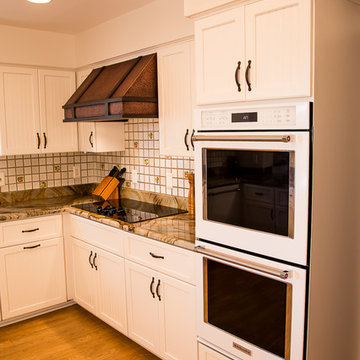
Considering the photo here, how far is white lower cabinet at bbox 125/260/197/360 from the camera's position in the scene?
2271 millimetres

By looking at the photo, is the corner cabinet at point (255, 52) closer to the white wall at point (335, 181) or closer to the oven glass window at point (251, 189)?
the white wall at point (335, 181)

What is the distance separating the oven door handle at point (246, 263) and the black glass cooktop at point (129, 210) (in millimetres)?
808

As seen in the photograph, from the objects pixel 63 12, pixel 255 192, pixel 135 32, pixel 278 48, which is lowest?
pixel 255 192

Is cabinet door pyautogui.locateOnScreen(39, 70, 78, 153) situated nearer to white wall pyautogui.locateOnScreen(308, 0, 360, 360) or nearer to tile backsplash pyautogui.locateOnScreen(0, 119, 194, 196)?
tile backsplash pyautogui.locateOnScreen(0, 119, 194, 196)

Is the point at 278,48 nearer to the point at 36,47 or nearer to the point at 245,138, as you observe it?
the point at 245,138

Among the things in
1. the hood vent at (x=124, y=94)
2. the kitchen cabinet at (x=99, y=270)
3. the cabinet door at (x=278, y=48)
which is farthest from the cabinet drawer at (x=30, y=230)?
the cabinet door at (x=278, y=48)

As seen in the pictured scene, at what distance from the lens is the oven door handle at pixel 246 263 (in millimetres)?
1673

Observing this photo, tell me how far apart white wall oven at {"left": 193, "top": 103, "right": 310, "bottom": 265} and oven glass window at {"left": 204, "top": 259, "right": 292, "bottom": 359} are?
0.49ft

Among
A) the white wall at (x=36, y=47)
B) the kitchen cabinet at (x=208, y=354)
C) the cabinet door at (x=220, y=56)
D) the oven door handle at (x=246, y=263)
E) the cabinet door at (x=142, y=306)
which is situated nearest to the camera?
the oven door handle at (x=246, y=263)

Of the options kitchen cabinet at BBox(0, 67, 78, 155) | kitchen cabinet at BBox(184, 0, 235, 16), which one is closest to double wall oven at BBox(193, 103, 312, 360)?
kitchen cabinet at BBox(184, 0, 235, 16)

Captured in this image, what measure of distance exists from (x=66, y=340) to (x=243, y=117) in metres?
2.18

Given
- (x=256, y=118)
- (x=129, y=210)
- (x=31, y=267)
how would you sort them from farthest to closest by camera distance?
(x=31, y=267) < (x=129, y=210) < (x=256, y=118)

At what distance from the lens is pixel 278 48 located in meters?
1.62

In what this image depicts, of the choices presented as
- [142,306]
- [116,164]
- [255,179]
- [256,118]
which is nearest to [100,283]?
[142,306]
